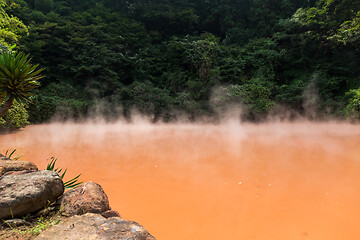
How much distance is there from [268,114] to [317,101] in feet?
8.07

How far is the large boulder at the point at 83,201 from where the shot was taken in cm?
190

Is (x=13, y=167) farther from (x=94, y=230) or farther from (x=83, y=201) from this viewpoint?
(x=94, y=230)

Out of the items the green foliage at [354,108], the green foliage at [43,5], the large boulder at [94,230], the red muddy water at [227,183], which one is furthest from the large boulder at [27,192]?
the green foliage at [43,5]

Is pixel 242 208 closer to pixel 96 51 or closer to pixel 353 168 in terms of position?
pixel 353 168

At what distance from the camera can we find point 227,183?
321 cm

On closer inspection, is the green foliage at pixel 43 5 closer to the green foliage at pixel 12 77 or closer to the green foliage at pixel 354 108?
the green foliage at pixel 12 77

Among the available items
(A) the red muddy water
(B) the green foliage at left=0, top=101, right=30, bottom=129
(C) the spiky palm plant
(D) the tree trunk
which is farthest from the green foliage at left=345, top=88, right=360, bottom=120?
(B) the green foliage at left=0, top=101, right=30, bottom=129

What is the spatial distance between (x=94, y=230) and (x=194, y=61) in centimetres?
1165

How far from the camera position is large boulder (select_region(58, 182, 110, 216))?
6.24 ft

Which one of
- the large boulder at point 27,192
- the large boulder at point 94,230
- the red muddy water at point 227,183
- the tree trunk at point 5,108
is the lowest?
the red muddy water at point 227,183

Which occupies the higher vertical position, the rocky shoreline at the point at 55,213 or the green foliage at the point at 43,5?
the green foliage at the point at 43,5

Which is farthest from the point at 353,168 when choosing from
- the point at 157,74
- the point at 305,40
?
the point at 157,74

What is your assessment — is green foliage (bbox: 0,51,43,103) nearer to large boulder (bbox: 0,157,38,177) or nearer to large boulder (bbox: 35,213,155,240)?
large boulder (bbox: 0,157,38,177)

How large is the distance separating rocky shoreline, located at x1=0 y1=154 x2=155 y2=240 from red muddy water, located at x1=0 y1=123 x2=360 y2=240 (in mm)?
581
